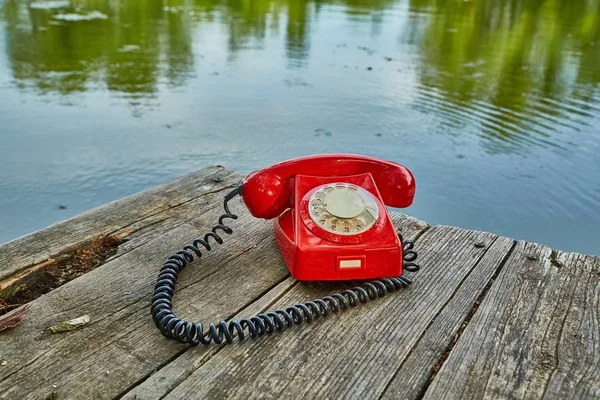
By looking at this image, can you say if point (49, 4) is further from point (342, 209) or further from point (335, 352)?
point (335, 352)


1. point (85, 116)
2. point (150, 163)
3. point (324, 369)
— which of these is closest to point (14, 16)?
point (85, 116)

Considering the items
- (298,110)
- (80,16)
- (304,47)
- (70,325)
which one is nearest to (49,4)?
(80,16)

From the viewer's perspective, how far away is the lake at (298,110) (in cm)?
299

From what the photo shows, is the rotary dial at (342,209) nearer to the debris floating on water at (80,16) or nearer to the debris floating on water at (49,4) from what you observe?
the debris floating on water at (80,16)

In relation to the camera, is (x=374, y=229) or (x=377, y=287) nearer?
(x=377, y=287)

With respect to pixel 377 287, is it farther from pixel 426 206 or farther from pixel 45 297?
pixel 426 206

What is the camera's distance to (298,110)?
4309 mm

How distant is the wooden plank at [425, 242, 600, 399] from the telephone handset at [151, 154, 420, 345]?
191 millimetres

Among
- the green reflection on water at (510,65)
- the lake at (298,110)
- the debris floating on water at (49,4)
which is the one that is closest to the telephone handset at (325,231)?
the lake at (298,110)

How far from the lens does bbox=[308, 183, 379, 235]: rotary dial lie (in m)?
1.19

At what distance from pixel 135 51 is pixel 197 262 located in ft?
16.6

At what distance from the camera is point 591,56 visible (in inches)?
251

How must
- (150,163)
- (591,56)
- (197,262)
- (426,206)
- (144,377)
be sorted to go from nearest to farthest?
(144,377), (197,262), (426,206), (150,163), (591,56)

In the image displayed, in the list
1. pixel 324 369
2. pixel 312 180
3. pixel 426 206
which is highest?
pixel 312 180
